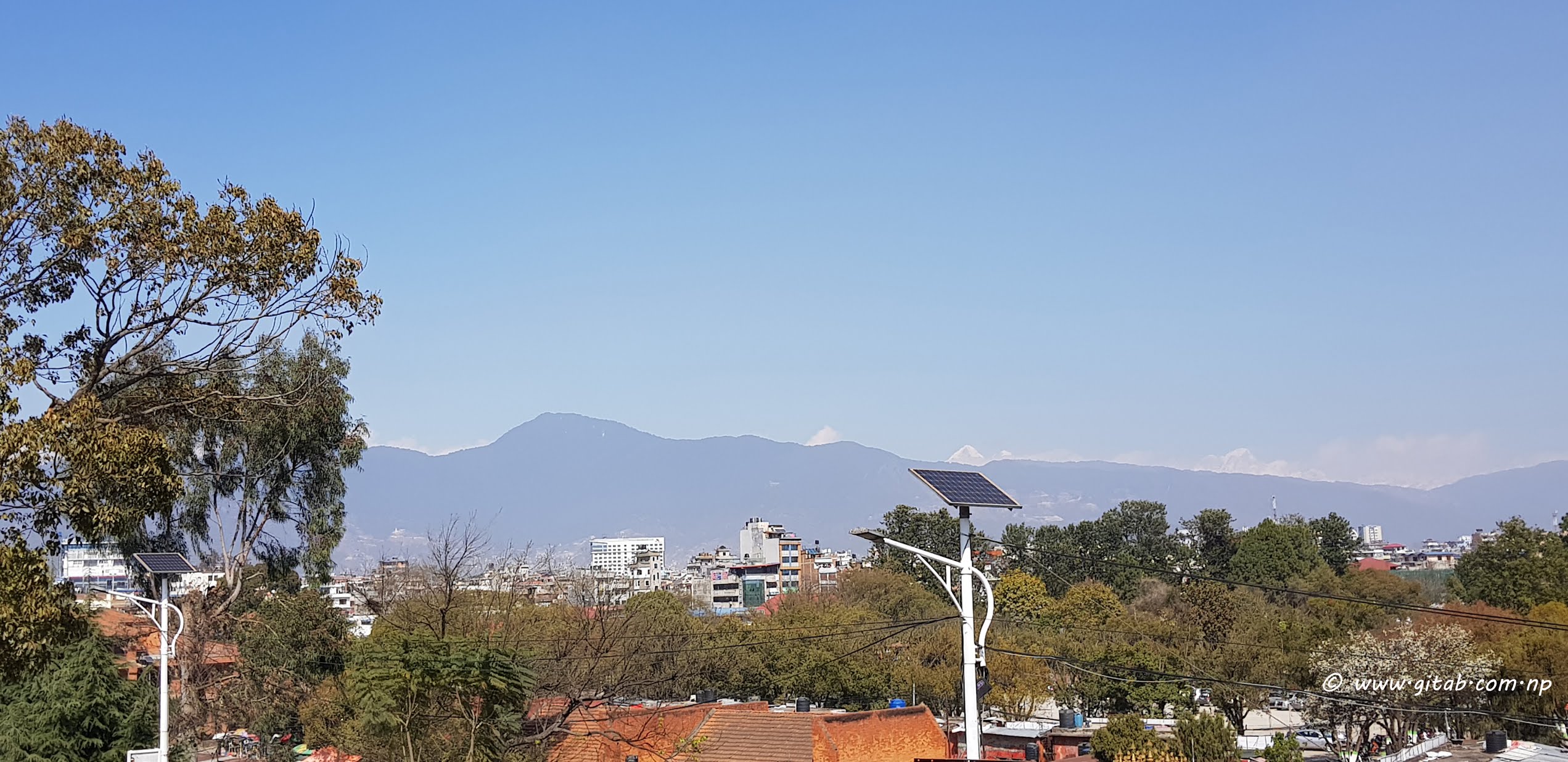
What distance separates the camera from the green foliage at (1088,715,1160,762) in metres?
33.2

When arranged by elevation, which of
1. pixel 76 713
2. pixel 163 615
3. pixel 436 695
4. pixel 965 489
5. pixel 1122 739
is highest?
pixel 965 489

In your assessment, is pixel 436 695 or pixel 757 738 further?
pixel 757 738

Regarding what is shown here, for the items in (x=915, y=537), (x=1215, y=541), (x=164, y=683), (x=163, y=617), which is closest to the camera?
(x=164, y=683)

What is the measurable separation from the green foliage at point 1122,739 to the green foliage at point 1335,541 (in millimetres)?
67690

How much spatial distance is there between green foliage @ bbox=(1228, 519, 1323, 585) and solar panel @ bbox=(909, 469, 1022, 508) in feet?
244

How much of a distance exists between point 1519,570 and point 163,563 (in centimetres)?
6348

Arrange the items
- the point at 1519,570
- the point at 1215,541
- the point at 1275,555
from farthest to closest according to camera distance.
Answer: the point at 1215,541 < the point at 1275,555 < the point at 1519,570

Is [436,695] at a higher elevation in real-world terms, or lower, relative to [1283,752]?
higher

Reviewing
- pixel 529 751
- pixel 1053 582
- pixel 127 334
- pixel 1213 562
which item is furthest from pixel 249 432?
pixel 1213 562

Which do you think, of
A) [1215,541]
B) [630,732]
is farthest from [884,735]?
[1215,541]

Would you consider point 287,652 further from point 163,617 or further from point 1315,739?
point 1315,739

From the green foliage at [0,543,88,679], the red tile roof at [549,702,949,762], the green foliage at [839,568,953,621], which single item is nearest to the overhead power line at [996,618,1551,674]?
the green foliage at [839,568,953,621]

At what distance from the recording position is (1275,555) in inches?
3364

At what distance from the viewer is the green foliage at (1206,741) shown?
106ft
